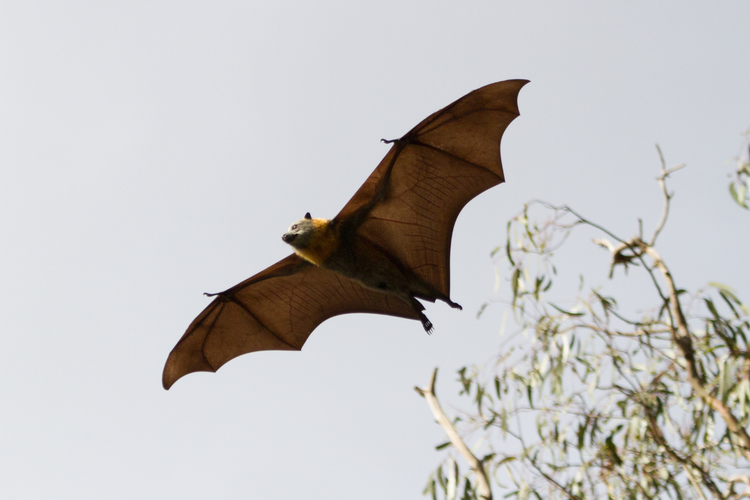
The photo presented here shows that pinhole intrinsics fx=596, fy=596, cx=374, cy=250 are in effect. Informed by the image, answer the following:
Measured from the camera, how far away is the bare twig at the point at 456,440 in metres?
2.92

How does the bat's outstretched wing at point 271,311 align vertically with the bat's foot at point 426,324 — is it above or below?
above

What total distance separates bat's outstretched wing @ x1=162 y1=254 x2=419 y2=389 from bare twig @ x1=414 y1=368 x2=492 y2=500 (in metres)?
1.73

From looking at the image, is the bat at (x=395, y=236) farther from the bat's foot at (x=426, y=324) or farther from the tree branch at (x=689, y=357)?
the tree branch at (x=689, y=357)

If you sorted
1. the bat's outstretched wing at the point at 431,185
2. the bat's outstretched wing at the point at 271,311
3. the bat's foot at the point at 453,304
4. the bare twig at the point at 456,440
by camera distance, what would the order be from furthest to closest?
the bat's outstretched wing at the point at 271,311
the bat's foot at the point at 453,304
the bat's outstretched wing at the point at 431,185
the bare twig at the point at 456,440

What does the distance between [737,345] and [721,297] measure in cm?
37

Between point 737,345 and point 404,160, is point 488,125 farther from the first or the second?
point 737,345

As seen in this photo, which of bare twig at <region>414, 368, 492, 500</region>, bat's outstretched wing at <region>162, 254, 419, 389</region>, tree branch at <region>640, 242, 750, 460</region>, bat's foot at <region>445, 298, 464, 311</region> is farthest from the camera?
bat's outstretched wing at <region>162, 254, 419, 389</region>

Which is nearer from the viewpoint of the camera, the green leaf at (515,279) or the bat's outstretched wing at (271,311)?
the green leaf at (515,279)

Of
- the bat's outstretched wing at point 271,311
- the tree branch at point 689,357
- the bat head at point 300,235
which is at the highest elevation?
the bat head at point 300,235

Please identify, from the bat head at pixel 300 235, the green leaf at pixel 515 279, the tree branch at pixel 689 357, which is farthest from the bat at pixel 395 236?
the tree branch at pixel 689 357

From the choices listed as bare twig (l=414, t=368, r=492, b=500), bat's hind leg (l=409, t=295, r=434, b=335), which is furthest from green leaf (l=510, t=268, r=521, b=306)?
bare twig (l=414, t=368, r=492, b=500)

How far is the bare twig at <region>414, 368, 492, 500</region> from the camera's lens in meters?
2.92

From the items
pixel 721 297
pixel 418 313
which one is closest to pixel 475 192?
pixel 418 313

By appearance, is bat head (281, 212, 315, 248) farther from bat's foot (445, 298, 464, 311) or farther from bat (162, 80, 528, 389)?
bat's foot (445, 298, 464, 311)
